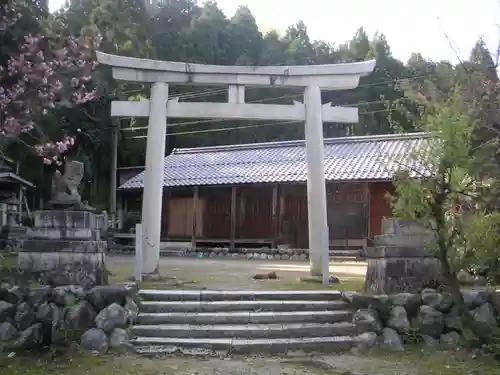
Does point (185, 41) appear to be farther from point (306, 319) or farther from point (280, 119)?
point (306, 319)

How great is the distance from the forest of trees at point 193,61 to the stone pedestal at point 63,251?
53.4 feet

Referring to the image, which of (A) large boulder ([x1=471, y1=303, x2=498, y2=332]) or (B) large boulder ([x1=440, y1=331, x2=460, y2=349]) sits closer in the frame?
(B) large boulder ([x1=440, y1=331, x2=460, y2=349])

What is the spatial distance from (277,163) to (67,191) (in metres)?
15.1

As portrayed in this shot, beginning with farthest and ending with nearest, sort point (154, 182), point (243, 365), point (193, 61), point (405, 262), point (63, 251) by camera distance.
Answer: point (193, 61), point (154, 182), point (405, 262), point (63, 251), point (243, 365)

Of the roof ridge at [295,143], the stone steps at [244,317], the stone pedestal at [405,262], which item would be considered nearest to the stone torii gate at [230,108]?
the stone pedestal at [405,262]

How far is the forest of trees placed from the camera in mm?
27531

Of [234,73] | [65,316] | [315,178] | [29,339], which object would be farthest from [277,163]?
[29,339]

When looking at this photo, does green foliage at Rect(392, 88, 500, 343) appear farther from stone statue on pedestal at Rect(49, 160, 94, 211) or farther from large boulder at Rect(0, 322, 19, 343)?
large boulder at Rect(0, 322, 19, 343)

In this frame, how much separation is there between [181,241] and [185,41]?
49.7ft

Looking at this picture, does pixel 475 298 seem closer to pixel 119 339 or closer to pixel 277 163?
pixel 119 339

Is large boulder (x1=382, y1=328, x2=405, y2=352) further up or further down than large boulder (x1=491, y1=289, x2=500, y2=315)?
further down

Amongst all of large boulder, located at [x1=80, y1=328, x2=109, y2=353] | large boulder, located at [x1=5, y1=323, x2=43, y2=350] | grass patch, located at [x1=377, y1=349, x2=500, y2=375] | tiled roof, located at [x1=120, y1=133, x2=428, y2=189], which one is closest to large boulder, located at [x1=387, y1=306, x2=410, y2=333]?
grass patch, located at [x1=377, y1=349, x2=500, y2=375]

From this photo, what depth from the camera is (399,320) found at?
7723 mm

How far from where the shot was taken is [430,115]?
23.0ft
